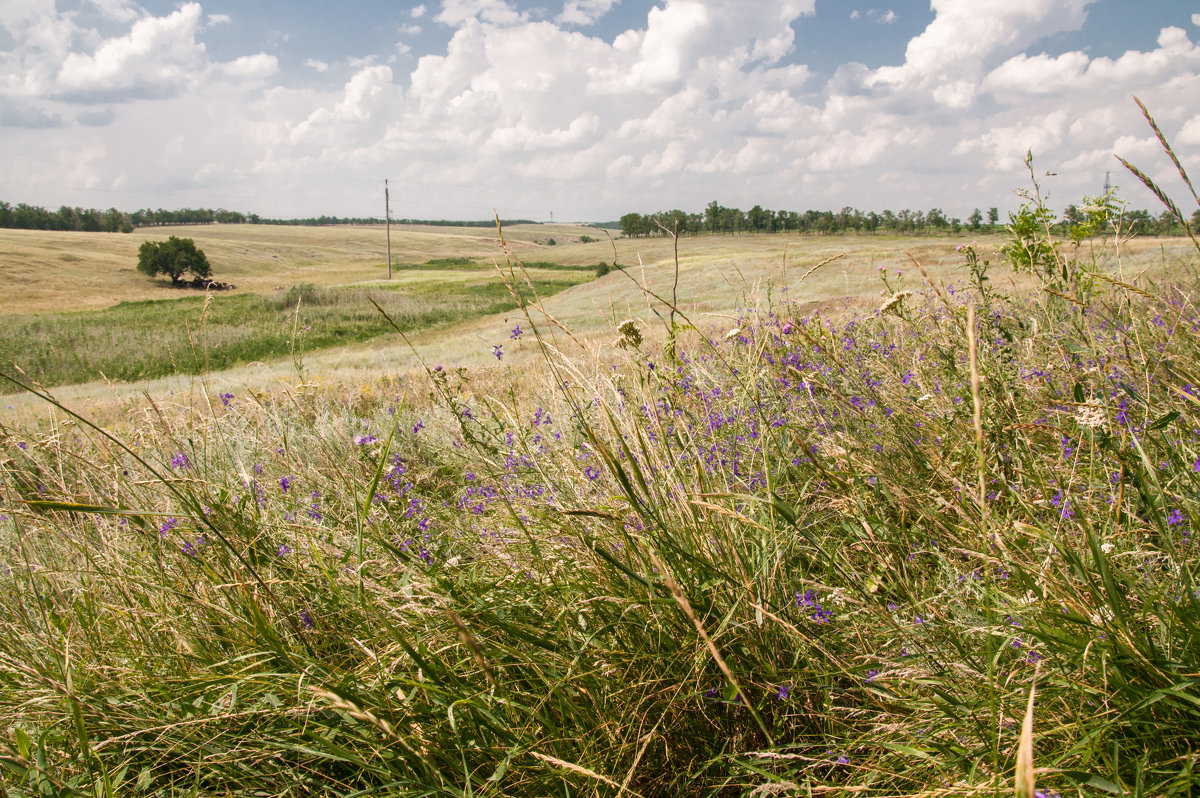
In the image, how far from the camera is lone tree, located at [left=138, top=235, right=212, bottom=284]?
57938mm

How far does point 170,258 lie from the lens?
58.5 m

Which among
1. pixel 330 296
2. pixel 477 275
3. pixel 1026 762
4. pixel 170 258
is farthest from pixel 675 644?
pixel 170 258

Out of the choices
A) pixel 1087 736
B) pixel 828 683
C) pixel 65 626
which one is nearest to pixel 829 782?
pixel 828 683

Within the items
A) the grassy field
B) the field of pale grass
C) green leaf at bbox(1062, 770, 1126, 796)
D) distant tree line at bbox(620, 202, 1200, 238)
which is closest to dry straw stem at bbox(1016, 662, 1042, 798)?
the field of pale grass

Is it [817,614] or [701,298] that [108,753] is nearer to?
[817,614]

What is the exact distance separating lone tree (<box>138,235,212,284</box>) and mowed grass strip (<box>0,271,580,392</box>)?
13.0 metres

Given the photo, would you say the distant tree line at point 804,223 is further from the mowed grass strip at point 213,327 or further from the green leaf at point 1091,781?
the green leaf at point 1091,781

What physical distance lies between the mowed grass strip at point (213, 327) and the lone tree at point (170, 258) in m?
13.0

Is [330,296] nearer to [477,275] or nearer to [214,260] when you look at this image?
[477,275]

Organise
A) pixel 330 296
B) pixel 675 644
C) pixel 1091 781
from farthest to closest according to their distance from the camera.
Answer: pixel 330 296
pixel 675 644
pixel 1091 781

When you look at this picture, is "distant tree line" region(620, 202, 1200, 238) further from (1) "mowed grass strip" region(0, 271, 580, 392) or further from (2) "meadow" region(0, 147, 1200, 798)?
(2) "meadow" region(0, 147, 1200, 798)

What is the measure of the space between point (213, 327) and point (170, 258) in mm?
35758

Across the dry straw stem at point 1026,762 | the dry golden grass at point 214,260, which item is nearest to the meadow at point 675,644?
the dry straw stem at point 1026,762

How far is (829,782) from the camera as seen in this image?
132 cm
